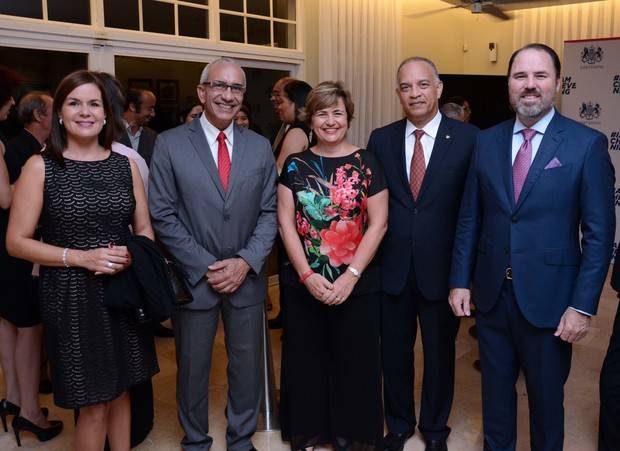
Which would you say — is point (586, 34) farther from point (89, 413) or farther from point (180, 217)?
point (89, 413)

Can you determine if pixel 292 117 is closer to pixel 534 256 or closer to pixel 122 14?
pixel 122 14

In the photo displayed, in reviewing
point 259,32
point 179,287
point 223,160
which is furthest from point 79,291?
point 259,32

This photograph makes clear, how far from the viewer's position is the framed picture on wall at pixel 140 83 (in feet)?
16.5

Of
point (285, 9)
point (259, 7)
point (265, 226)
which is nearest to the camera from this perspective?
point (265, 226)

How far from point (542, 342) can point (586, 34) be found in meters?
6.15

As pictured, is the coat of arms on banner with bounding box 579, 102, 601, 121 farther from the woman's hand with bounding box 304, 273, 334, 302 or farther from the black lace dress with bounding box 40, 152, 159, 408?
the black lace dress with bounding box 40, 152, 159, 408

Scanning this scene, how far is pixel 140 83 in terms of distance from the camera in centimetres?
512

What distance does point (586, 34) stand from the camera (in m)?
7.27

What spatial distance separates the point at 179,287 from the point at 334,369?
0.81m

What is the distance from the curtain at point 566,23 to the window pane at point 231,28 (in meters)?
4.03

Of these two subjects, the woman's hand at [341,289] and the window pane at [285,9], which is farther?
the window pane at [285,9]

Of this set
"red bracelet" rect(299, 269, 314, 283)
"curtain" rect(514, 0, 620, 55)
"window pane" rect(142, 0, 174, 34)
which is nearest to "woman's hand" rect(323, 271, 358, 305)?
"red bracelet" rect(299, 269, 314, 283)

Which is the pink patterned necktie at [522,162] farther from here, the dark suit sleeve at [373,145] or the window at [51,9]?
the window at [51,9]

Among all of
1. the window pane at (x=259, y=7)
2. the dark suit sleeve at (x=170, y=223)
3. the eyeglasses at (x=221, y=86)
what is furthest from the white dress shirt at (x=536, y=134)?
the window pane at (x=259, y=7)
